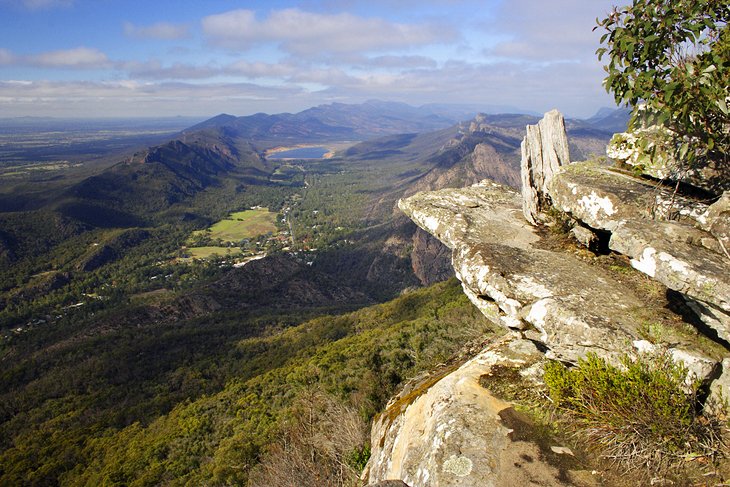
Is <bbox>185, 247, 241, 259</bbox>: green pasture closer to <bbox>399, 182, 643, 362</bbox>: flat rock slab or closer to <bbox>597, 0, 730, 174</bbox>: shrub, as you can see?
<bbox>399, 182, 643, 362</bbox>: flat rock slab

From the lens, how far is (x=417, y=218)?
12320mm

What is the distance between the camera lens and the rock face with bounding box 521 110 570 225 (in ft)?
35.4

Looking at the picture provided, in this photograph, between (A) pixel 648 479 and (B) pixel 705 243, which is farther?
(B) pixel 705 243

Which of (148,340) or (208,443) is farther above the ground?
(208,443)

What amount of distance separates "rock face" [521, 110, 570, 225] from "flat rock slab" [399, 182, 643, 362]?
103 cm

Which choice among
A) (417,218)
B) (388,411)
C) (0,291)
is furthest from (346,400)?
(0,291)

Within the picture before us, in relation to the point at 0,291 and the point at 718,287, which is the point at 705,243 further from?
the point at 0,291

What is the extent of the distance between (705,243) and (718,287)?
1.36m

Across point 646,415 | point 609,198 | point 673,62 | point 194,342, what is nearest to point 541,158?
point 609,198

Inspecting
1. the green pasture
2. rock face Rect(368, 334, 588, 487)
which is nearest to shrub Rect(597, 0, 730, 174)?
rock face Rect(368, 334, 588, 487)

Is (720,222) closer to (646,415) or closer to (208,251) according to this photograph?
(646,415)

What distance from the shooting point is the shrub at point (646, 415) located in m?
5.25

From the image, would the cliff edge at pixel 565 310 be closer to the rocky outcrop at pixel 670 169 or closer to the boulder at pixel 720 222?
the boulder at pixel 720 222

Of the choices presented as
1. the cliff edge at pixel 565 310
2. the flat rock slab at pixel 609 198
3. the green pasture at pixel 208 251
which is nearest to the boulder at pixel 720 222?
the cliff edge at pixel 565 310
